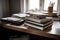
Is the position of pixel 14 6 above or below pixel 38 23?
above

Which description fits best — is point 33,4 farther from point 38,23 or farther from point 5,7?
point 38,23

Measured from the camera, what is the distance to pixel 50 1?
1847 mm

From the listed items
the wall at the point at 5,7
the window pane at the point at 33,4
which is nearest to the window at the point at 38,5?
the window pane at the point at 33,4

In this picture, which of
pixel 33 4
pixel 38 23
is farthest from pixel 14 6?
pixel 38 23

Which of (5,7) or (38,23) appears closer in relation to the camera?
(38,23)

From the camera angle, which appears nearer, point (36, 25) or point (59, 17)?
point (36, 25)

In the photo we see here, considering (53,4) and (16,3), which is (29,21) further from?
(16,3)

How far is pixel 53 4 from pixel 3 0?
0.89 metres

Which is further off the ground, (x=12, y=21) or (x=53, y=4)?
(x=53, y=4)

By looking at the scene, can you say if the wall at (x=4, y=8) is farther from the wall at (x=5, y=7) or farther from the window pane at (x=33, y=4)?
the window pane at (x=33, y=4)

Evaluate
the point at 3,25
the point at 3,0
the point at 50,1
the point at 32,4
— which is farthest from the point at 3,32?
the point at 50,1

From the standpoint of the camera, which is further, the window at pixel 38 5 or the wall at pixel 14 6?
the wall at pixel 14 6

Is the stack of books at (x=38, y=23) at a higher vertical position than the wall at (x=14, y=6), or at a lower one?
lower

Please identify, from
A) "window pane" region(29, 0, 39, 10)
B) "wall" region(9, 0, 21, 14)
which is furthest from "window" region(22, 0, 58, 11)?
"wall" region(9, 0, 21, 14)
